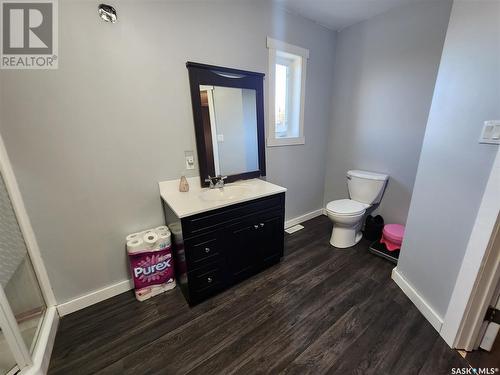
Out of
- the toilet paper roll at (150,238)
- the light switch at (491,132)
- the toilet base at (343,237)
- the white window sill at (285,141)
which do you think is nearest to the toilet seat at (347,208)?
the toilet base at (343,237)

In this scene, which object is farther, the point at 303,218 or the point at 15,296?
the point at 303,218

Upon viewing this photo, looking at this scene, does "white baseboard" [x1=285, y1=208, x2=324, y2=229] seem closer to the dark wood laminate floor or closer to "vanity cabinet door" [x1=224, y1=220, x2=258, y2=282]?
the dark wood laminate floor

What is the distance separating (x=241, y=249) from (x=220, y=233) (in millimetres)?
274

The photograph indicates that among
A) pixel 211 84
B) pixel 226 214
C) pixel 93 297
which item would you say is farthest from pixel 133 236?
pixel 211 84

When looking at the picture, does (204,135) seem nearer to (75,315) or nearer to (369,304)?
(75,315)

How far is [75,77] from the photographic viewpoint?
129 centimetres

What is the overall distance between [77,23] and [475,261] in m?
2.64

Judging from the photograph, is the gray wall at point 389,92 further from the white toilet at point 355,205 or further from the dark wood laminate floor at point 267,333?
the dark wood laminate floor at point 267,333

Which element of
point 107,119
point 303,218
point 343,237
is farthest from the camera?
point 303,218

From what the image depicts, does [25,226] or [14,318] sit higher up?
[25,226]

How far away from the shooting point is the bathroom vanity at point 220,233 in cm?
145

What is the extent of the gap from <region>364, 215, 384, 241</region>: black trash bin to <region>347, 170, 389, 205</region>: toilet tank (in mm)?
212

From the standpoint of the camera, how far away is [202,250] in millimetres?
1496

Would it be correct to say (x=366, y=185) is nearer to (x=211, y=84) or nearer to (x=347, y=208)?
(x=347, y=208)
